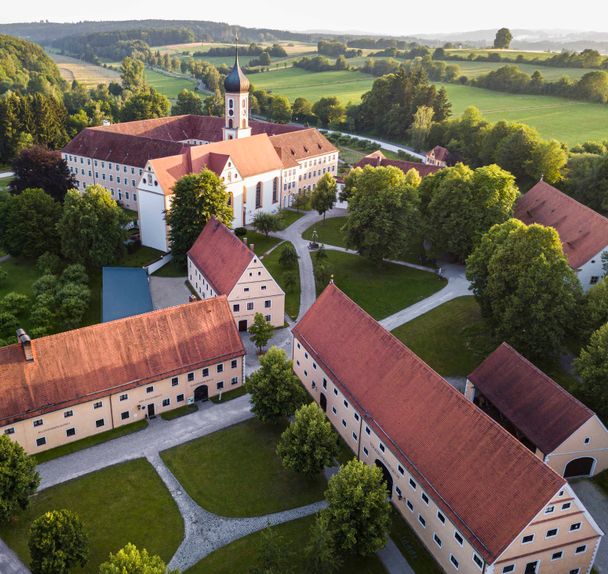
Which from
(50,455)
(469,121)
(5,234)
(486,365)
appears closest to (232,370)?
(50,455)

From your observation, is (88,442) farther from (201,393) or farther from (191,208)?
(191,208)

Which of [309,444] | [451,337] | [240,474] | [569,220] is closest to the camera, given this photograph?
[309,444]

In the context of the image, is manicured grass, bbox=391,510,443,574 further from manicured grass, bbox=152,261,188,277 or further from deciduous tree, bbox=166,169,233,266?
manicured grass, bbox=152,261,188,277

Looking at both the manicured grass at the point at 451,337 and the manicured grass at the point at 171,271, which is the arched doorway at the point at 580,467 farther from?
the manicured grass at the point at 171,271

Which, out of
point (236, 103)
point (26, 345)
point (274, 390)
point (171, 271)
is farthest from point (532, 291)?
point (236, 103)

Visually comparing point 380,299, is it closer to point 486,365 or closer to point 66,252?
point 486,365

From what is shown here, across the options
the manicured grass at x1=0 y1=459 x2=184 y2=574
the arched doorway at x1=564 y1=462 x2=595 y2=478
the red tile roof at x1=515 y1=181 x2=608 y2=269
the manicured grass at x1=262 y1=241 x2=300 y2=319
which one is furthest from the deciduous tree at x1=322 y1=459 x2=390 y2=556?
the red tile roof at x1=515 y1=181 x2=608 y2=269
